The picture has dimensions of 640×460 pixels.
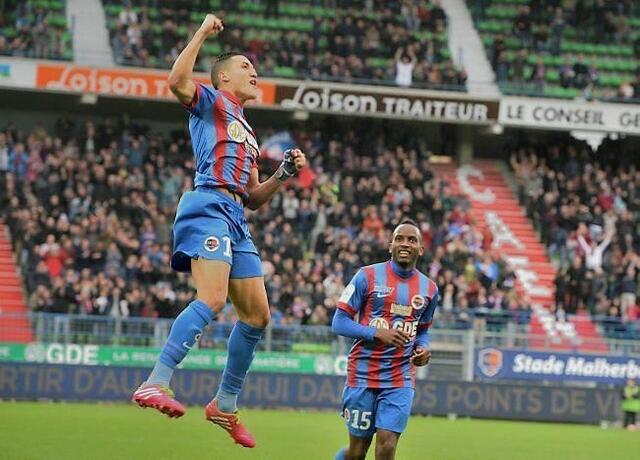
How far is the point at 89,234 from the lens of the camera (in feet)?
94.1

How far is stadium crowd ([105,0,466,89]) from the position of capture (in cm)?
3306

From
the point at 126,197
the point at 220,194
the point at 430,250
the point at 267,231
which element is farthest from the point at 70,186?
the point at 220,194

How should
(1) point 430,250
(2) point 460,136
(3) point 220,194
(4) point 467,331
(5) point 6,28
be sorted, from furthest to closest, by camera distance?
(2) point 460,136, (5) point 6,28, (1) point 430,250, (4) point 467,331, (3) point 220,194

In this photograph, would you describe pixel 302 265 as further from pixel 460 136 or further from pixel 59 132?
pixel 460 136

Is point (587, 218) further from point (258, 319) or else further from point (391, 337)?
point (258, 319)

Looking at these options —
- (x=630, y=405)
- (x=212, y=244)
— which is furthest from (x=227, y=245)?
(x=630, y=405)

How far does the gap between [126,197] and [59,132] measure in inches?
141

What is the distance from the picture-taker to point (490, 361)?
2661 centimetres

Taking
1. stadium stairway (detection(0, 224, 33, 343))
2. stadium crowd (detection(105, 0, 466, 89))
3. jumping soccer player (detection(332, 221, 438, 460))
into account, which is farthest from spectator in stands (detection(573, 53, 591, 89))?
jumping soccer player (detection(332, 221, 438, 460))

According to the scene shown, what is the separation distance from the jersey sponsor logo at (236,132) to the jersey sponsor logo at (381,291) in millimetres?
1627

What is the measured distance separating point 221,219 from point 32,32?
2427 centimetres

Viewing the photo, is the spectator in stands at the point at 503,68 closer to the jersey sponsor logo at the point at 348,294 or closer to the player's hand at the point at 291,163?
the jersey sponsor logo at the point at 348,294

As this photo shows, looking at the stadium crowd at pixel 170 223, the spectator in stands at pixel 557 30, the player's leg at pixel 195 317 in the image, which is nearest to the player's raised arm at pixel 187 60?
the player's leg at pixel 195 317

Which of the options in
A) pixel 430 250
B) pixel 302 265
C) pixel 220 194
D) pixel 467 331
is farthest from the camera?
pixel 430 250
